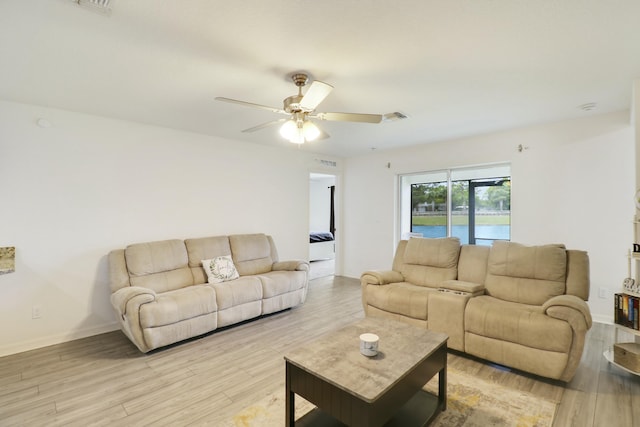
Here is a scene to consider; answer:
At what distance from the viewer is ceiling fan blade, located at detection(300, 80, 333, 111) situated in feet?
6.85

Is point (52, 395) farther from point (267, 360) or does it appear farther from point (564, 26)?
point (564, 26)

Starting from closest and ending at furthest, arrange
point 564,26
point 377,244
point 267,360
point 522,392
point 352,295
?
point 564,26, point 522,392, point 267,360, point 352,295, point 377,244

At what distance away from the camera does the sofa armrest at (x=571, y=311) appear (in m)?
2.33

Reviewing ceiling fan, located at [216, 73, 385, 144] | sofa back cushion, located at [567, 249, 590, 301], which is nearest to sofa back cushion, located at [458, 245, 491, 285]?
sofa back cushion, located at [567, 249, 590, 301]

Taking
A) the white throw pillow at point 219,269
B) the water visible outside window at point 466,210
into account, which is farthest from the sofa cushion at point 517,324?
the white throw pillow at point 219,269

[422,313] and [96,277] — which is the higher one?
[96,277]

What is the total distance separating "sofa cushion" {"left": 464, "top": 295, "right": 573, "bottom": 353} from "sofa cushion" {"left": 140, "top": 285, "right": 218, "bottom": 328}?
8.73 feet

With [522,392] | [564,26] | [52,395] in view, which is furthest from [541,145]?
[52,395]

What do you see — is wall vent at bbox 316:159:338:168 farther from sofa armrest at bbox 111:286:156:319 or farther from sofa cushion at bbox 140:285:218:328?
sofa armrest at bbox 111:286:156:319

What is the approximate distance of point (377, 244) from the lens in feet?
19.5

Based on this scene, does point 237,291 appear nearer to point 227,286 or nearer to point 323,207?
point 227,286

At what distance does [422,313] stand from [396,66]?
93.1 inches

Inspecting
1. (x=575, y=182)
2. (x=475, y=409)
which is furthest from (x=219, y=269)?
(x=575, y=182)

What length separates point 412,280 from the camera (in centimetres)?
381
